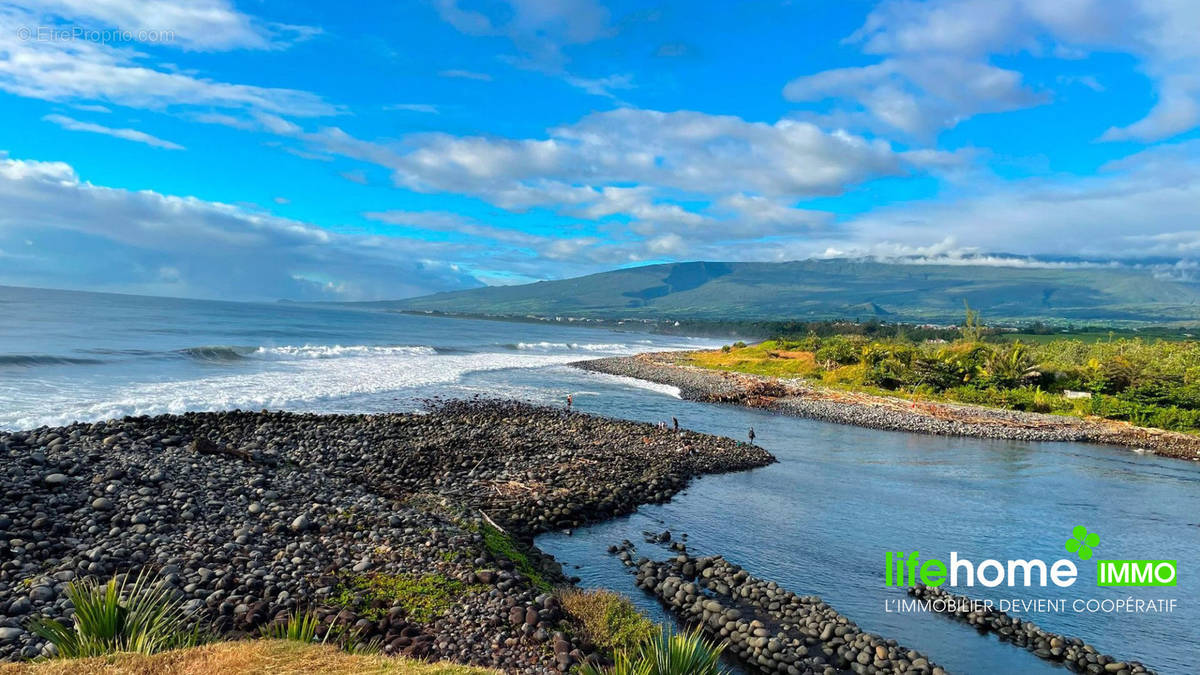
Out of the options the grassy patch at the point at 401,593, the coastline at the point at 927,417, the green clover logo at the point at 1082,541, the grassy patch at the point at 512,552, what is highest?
the grassy patch at the point at 401,593

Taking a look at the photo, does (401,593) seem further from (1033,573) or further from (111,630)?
(1033,573)

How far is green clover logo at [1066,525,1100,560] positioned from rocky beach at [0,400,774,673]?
29.5 ft

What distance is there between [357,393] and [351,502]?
21938 mm

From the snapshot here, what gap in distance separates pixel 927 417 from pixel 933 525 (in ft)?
64.5

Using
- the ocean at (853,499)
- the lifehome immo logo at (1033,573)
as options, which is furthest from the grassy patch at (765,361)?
the lifehome immo logo at (1033,573)

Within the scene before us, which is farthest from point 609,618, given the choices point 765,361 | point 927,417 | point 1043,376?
point 765,361

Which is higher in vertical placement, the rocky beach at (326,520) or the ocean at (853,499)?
the rocky beach at (326,520)

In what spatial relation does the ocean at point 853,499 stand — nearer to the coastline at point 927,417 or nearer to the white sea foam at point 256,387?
the white sea foam at point 256,387

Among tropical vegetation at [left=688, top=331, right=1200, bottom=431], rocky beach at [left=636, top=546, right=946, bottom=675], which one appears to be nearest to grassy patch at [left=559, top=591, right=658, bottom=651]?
rocky beach at [left=636, top=546, right=946, bottom=675]

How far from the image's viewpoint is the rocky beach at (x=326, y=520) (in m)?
8.38

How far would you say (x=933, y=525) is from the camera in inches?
632

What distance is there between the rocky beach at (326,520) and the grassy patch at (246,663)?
1054mm

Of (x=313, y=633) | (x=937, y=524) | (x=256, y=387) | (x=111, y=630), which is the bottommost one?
(x=937, y=524)

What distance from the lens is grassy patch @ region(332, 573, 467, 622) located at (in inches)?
348
